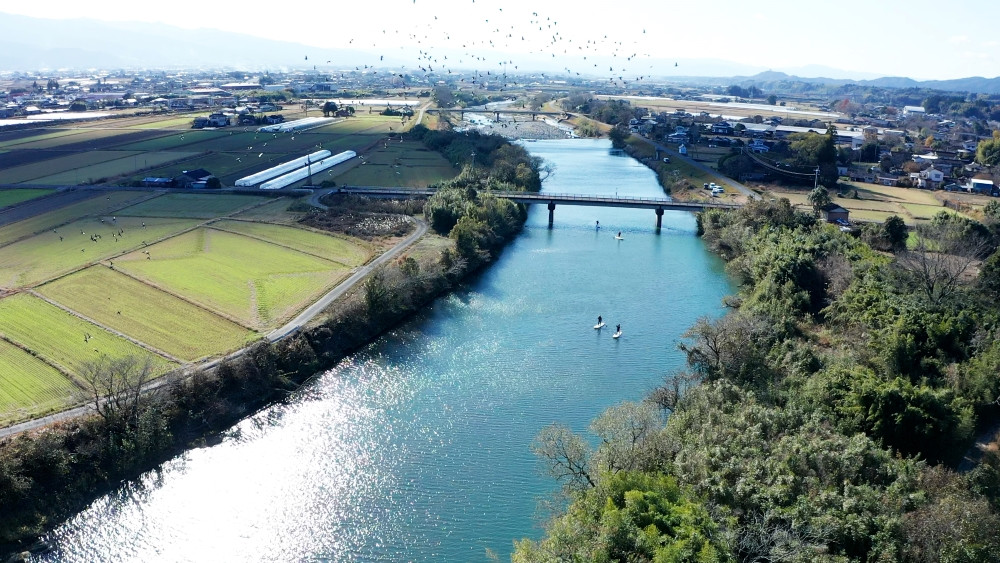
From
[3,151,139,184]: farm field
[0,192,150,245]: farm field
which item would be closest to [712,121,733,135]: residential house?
[0,192,150,245]: farm field

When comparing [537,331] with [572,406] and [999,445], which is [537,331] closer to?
[572,406]

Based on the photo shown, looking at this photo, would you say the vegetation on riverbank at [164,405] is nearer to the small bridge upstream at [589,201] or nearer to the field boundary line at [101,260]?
the field boundary line at [101,260]

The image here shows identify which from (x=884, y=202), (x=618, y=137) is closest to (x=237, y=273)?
(x=884, y=202)

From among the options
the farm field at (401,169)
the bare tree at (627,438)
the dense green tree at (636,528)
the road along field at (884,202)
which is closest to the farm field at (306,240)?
the farm field at (401,169)

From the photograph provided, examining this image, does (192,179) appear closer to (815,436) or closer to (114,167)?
(114,167)

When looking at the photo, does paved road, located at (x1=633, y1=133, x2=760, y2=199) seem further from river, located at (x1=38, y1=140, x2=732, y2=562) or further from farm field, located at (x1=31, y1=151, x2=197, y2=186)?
farm field, located at (x1=31, y1=151, x2=197, y2=186)

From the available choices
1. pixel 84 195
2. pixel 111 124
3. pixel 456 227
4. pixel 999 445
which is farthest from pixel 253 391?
pixel 111 124
